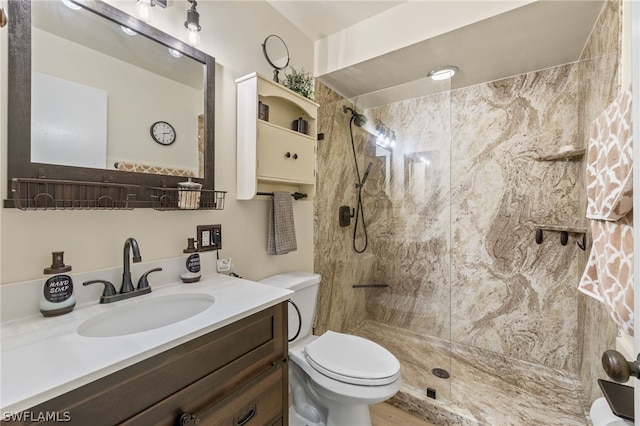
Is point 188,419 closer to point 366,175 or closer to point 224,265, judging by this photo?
point 224,265

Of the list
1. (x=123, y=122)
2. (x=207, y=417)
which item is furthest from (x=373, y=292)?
(x=123, y=122)

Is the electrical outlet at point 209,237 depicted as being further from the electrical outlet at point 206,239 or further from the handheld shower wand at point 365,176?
the handheld shower wand at point 365,176

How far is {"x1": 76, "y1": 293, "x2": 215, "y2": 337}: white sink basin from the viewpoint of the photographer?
913mm

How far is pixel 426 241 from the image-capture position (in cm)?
246

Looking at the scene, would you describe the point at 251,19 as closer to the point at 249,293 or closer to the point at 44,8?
the point at 44,8

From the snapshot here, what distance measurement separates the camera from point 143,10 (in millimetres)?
1104

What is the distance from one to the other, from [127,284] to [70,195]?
38 cm

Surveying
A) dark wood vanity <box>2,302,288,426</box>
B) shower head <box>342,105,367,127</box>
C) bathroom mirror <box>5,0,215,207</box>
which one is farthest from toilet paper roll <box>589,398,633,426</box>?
shower head <box>342,105,367,127</box>

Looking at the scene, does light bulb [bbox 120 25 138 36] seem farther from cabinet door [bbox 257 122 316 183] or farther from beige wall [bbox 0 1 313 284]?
cabinet door [bbox 257 122 316 183]

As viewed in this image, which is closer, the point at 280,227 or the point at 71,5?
the point at 71,5

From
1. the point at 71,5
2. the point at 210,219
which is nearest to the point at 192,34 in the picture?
the point at 71,5

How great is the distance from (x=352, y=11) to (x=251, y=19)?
683 mm

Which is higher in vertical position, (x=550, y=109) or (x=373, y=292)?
(x=550, y=109)

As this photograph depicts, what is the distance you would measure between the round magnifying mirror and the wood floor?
224 cm
